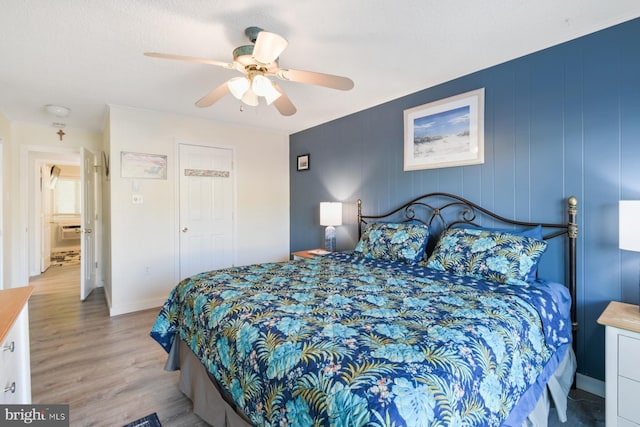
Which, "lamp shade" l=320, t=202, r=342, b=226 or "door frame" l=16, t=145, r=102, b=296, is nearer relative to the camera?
"lamp shade" l=320, t=202, r=342, b=226

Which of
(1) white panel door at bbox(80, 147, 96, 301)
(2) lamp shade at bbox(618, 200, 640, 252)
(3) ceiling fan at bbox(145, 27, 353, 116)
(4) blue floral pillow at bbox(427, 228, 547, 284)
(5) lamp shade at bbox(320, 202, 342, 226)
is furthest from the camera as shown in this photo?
(1) white panel door at bbox(80, 147, 96, 301)

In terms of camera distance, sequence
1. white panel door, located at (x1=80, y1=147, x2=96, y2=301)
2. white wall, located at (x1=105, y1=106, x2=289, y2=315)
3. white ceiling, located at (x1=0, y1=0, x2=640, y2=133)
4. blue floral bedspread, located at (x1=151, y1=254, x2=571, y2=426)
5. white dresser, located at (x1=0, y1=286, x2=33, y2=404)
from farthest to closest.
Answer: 1. white panel door, located at (x1=80, y1=147, x2=96, y2=301)
2. white wall, located at (x1=105, y1=106, x2=289, y2=315)
3. white ceiling, located at (x1=0, y1=0, x2=640, y2=133)
4. white dresser, located at (x1=0, y1=286, x2=33, y2=404)
5. blue floral bedspread, located at (x1=151, y1=254, x2=571, y2=426)

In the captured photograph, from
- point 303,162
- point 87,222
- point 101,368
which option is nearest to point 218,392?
point 101,368

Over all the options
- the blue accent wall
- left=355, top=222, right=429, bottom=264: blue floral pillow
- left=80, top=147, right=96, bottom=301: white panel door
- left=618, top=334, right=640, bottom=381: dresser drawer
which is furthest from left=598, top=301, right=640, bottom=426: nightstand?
left=80, top=147, right=96, bottom=301: white panel door

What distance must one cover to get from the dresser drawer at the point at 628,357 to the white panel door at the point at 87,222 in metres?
5.13

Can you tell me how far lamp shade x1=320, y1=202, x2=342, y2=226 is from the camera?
148 inches

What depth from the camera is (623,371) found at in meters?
1.57

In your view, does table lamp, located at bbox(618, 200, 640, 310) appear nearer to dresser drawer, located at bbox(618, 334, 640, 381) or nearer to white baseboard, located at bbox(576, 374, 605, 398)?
dresser drawer, located at bbox(618, 334, 640, 381)

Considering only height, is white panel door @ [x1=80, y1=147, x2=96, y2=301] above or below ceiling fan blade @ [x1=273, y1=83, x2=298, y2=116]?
below

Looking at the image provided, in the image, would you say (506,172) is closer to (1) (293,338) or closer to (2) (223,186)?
(1) (293,338)

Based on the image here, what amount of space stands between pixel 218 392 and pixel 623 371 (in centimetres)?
209

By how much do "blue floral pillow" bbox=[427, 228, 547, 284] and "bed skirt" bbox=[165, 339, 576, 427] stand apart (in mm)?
603

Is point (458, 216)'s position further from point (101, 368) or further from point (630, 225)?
point (101, 368)

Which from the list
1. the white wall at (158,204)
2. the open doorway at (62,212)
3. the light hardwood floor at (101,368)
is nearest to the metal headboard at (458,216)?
the white wall at (158,204)
